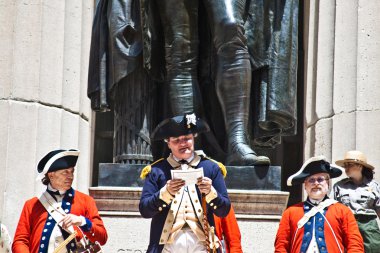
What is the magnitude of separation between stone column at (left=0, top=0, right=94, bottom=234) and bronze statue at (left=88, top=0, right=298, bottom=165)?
2286 mm

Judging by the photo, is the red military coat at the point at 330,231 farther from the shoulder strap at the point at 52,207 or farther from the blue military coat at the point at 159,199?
the shoulder strap at the point at 52,207

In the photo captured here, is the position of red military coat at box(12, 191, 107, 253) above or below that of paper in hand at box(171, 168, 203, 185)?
below

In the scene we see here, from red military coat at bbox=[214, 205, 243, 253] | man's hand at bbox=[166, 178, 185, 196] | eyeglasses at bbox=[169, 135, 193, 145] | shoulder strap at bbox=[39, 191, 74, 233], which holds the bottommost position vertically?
red military coat at bbox=[214, 205, 243, 253]

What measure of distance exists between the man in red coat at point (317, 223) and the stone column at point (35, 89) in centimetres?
439

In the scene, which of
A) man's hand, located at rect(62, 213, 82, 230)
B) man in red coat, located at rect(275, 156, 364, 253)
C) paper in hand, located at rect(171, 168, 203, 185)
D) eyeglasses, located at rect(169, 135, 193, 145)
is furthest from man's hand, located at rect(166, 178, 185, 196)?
man in red coat, located at rect(275, 156, 364, 253)

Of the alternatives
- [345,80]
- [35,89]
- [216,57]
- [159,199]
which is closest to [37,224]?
[159,199]

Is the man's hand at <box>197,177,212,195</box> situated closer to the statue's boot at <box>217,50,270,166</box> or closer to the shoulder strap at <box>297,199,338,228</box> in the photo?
the shoulder strap at <box>297,199,338,228</box>

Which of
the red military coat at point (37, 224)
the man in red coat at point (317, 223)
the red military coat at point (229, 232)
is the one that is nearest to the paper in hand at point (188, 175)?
the red military coat at point (229, 232)

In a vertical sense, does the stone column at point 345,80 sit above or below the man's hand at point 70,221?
above

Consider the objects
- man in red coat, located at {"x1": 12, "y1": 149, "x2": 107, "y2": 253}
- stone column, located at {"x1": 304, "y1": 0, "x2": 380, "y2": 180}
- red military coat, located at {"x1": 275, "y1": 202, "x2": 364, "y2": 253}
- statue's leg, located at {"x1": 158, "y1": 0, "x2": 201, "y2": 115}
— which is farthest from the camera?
stone column, located at {"x1": 304, "y1": 0, "x2": 380, "y2": 180}

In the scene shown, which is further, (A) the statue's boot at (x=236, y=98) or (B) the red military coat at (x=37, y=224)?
(A) the statue's boot at (x=236, y=98)

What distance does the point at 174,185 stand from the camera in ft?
31.3

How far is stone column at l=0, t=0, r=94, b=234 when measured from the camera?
14.5 metres

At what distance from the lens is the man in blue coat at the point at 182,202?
31.9 feet
